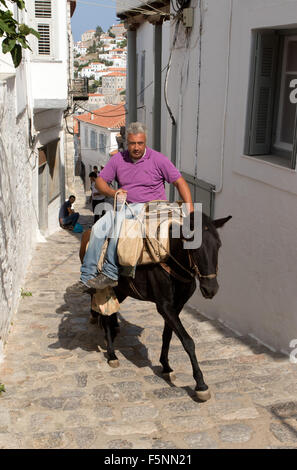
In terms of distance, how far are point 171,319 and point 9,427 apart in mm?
1807

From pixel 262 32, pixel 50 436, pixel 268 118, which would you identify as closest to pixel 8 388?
pixel 50 436

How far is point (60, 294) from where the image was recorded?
347 inches

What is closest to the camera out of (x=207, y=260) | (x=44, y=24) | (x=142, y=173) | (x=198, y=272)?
(x=207, y=260)

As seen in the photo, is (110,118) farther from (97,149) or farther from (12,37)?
(12,37)

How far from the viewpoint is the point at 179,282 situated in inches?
205

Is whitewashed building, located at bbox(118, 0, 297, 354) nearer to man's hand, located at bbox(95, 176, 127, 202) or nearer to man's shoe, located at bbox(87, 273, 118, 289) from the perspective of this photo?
man's hand, located at bbox(95, 176, 127, 202)

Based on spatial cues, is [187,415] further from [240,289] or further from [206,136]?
[206,136]

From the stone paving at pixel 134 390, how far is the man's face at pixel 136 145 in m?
2.37

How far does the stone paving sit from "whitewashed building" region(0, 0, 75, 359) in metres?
0.66

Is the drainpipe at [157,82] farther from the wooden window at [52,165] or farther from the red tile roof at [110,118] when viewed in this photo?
the red tile roof at [110,118]

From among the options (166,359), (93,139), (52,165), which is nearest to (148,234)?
(166,359)

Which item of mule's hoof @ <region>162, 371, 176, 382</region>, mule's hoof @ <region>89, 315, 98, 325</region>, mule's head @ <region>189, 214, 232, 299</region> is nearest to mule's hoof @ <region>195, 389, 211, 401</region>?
mule's hoof @ <region>162, 371, 176, 382</region>

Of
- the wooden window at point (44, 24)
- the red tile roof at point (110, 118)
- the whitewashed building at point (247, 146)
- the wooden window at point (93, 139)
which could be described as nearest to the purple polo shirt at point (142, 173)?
the whitewashed building at point (247, 146)

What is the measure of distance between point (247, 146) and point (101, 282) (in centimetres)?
289
